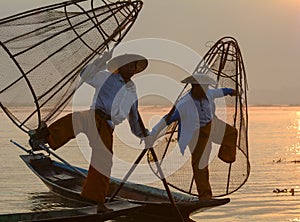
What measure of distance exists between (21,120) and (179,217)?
7.52 feet

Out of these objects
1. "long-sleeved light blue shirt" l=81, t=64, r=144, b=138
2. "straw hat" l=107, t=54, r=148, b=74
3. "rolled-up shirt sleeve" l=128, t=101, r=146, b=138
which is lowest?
"rolled-up shirt sleeve" l=128, t=101, r=146, b=138

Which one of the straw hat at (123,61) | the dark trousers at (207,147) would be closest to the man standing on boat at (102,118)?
the straw hat at (123,61)

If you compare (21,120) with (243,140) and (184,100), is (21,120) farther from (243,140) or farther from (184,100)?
(243,140)

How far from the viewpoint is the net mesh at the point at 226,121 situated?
9.23m

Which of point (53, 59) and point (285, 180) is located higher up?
point (53, 59)

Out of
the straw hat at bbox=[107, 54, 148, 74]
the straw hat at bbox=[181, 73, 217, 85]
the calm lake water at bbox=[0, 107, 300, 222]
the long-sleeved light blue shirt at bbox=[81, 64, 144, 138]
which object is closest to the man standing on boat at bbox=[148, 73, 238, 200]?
the straw hat at bbox=[181, 73, 217, 85]

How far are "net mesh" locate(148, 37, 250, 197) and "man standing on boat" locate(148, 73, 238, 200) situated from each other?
11.4 inches

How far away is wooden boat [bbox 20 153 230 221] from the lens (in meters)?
8.35

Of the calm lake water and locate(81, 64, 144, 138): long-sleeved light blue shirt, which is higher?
locate(81, 64, 144, 138): long-sleeved light blue shirt

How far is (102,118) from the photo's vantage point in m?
7.86

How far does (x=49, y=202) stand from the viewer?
39.3ft

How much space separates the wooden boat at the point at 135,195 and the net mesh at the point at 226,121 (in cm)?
38

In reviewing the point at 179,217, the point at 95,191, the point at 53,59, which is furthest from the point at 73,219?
the point at 53,59

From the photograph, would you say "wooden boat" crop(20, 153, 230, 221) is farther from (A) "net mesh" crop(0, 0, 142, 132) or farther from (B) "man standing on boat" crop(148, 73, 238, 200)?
(A) "net mesh" crop(0, 0, 142, 132)
